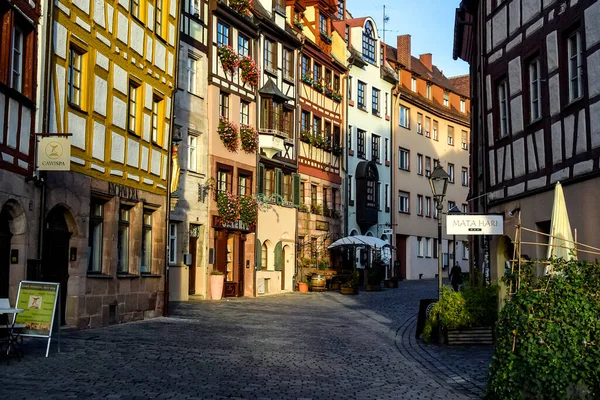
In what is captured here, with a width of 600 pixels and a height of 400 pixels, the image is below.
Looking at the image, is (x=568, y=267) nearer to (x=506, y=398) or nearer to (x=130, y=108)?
(x=506, y=398)

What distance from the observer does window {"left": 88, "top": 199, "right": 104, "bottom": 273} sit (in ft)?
59.9

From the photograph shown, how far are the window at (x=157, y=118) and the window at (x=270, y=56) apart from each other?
13.3 metres

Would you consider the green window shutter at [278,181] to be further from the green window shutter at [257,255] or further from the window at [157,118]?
the window at [157,118]

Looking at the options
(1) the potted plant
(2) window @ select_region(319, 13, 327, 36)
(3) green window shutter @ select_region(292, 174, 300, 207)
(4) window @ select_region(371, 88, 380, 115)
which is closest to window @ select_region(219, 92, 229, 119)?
(1) the potted plant

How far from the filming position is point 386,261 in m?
46.8

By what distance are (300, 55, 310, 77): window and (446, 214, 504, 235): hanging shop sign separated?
79.0 ft

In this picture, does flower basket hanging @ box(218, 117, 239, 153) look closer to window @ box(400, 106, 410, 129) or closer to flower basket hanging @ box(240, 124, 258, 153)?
flower basket hanging @ box(240, 124, 258, 153)

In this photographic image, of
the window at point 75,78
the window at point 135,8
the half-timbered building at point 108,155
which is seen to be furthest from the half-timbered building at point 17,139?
the window at point 135,8

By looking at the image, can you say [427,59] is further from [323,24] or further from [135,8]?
[135,8]

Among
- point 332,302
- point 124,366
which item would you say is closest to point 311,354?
point 124,366

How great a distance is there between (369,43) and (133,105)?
31.0m

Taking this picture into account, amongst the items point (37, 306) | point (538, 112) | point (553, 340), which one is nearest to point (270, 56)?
point (538, 112)

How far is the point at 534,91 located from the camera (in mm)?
17906

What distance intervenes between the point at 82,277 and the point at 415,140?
132 feet
